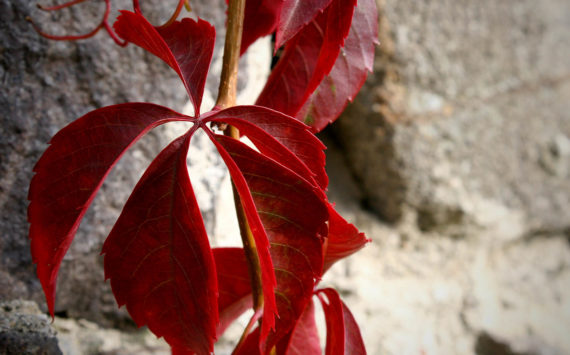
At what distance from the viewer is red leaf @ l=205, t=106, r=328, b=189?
0.42m

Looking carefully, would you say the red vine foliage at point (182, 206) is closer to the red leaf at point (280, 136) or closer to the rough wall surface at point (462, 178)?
the red leaf at point (280, 136)

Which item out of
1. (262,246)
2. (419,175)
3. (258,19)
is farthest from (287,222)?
(419,175)

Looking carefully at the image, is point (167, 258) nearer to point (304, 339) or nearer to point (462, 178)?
point (304, 339)

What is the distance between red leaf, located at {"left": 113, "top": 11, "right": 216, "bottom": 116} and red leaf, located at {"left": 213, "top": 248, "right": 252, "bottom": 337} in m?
0.20

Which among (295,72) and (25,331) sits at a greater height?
(295,72)

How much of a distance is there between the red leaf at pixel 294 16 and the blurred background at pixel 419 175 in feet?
1.17

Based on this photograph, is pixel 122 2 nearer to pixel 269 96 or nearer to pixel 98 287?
pixel 269 96

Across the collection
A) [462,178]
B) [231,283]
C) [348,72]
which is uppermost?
[348,72]

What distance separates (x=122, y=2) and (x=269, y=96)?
281mm

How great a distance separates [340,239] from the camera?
1.62ft

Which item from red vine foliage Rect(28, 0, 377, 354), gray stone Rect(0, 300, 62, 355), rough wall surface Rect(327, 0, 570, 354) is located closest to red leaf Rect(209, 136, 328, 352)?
red vine foliage Rect(28, 0, 377, 354)

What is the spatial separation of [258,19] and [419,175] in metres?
0.61

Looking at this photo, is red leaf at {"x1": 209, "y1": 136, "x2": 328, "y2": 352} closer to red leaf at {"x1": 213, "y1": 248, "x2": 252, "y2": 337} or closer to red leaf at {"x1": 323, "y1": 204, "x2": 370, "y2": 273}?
red leaf at {"x1": 323, "y1": 204, "x2": 370, "y2": 273}

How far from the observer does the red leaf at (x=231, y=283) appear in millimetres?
568
